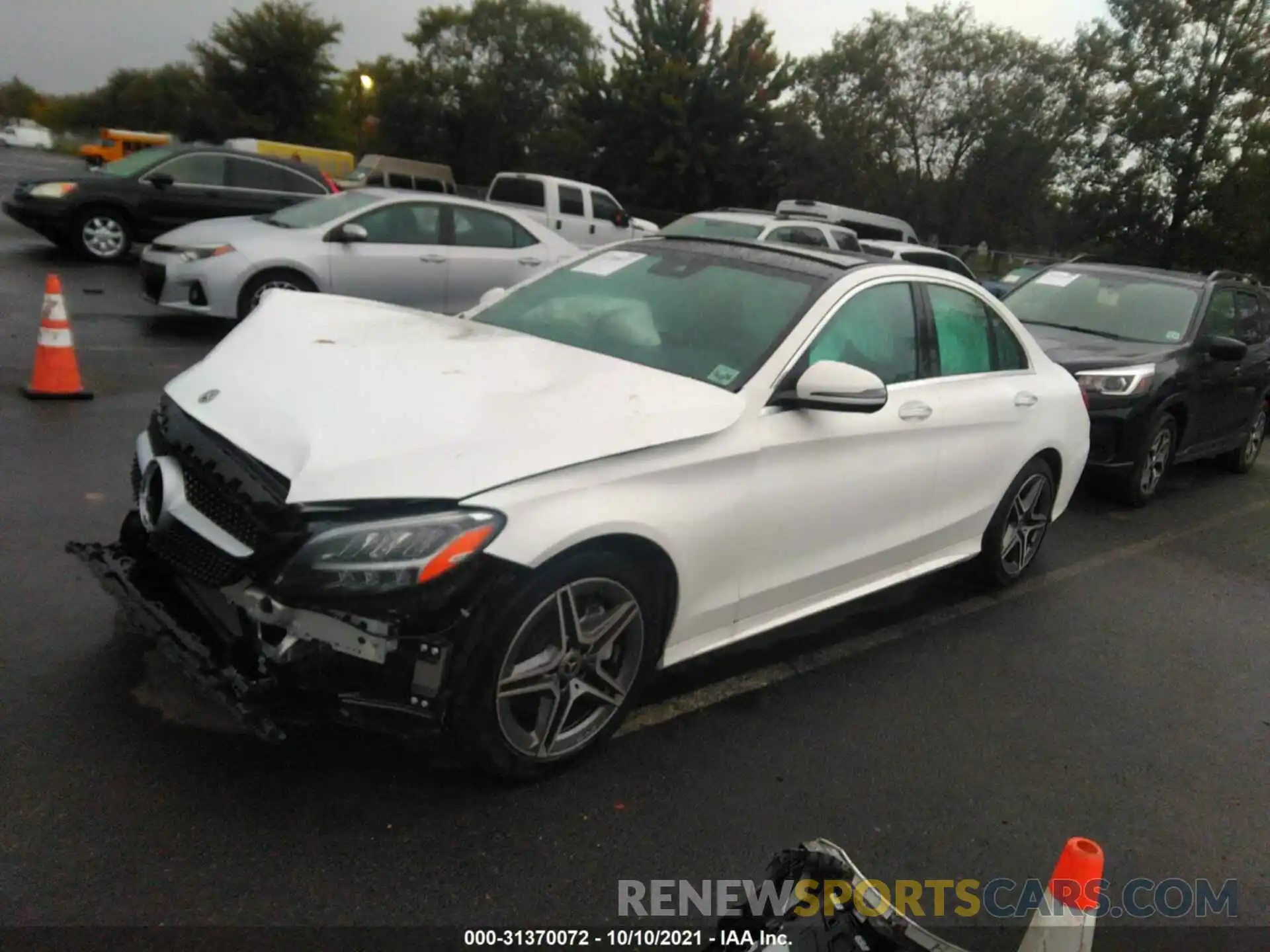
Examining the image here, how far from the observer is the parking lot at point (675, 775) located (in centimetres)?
278

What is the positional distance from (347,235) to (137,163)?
5509mm

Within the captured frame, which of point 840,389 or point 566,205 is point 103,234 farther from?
point 840,389

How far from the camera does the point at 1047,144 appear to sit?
135 feet

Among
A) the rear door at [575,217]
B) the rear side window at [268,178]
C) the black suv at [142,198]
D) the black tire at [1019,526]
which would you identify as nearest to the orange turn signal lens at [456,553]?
the black tire at [1019,526]

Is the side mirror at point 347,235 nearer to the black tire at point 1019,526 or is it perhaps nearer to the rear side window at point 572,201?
the black tire at point 1019,526

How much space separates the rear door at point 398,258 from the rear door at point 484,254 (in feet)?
0.39

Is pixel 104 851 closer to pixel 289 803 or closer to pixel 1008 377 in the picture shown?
pixel 289 803

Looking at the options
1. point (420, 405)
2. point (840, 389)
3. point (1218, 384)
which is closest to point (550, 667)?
point (420, 405)

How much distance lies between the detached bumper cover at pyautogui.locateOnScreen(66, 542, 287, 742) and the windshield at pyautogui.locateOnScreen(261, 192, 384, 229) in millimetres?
7303

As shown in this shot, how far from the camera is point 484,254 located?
11.0 meters

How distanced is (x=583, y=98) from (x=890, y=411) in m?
38.0

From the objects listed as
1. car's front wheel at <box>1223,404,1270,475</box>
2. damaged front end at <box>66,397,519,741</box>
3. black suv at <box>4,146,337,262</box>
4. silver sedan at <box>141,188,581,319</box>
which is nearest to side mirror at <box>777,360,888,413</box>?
damaged front end at <box>66,397,519,741</box>

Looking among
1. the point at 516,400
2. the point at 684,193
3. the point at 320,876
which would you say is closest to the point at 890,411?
the point at 516,400

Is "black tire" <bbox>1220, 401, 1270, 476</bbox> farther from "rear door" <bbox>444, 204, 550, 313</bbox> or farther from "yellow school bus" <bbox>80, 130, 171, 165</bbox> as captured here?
"yellow school bus" <bbox>80, 130, 171, 165</bbox>
